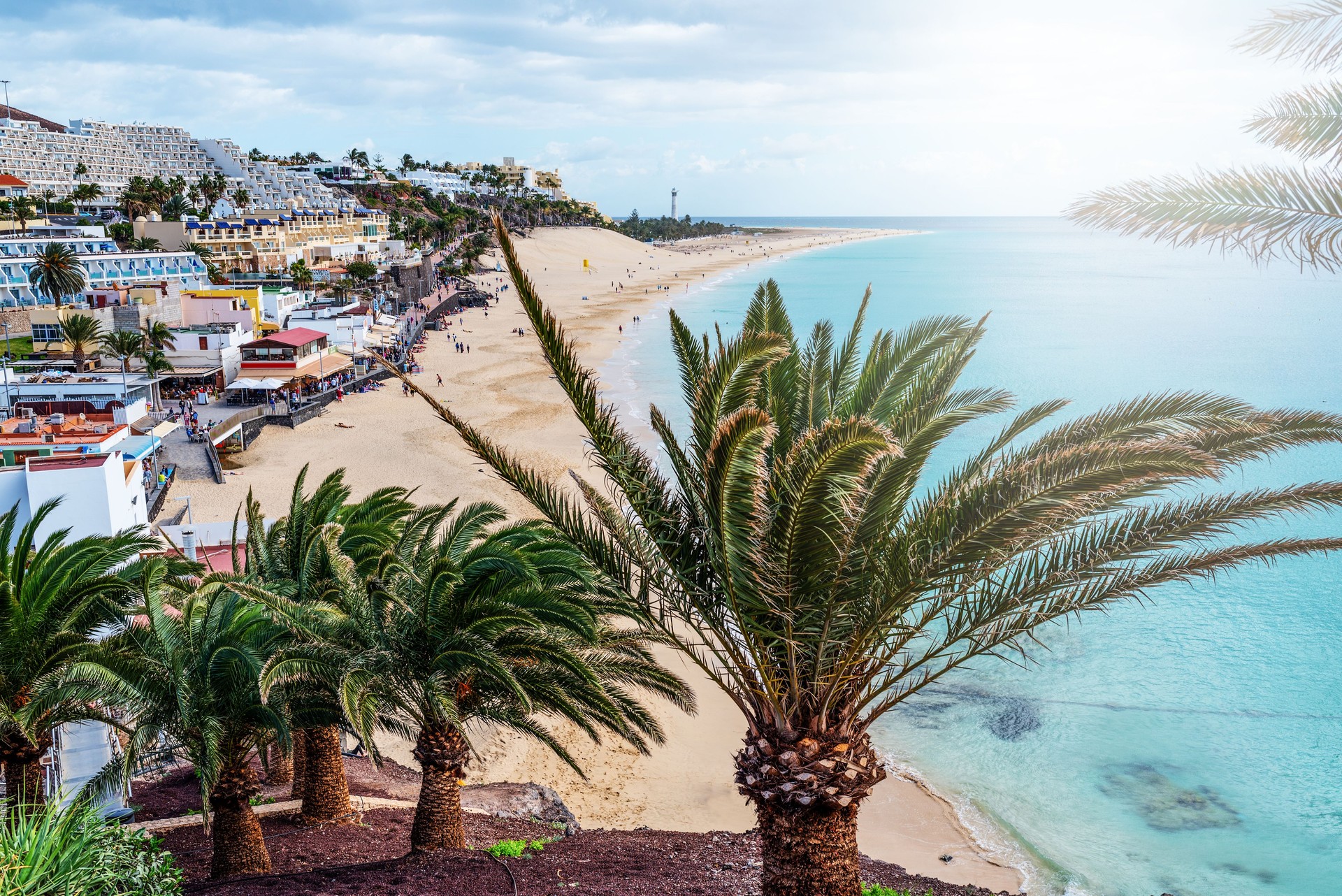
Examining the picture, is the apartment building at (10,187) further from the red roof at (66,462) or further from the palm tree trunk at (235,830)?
the palm tree trunk at (235,830)

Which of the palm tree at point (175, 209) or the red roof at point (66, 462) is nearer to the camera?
the red roof at point (66, 462)

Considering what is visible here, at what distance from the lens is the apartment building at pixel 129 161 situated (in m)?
100

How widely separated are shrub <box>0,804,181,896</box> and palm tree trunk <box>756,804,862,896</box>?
4.00 meters

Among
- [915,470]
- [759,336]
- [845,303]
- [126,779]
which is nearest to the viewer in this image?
[759,336]

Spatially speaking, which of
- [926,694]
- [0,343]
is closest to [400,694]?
[926,694]

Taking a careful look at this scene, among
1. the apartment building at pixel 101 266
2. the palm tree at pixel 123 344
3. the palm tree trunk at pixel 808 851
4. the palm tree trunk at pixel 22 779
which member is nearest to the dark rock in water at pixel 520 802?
the palm tree trunk at pixel 22 779

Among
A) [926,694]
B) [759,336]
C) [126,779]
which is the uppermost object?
[759,336]

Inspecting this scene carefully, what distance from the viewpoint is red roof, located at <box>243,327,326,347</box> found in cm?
3378

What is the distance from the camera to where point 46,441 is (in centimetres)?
1697

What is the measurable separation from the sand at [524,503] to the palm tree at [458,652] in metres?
2.81

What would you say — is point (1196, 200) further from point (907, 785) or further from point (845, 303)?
point (845, 303)

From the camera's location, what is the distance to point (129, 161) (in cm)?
11888

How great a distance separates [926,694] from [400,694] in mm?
11716

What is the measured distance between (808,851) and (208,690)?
5.14m
